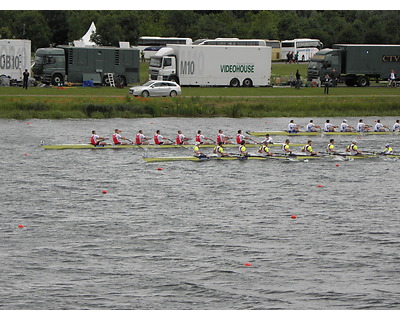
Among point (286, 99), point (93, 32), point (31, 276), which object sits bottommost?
point (31, 276)

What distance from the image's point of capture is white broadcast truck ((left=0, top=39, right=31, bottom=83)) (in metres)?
75.4

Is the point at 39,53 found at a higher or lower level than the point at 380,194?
higher

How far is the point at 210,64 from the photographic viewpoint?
79438mm

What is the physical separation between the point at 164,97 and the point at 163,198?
31.8 metres

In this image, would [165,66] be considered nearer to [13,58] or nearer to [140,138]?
[13,58]

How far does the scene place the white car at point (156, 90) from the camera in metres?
69.8

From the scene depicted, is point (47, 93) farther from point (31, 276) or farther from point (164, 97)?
point (31, 276)

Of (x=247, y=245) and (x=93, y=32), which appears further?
(x=93, y=32)

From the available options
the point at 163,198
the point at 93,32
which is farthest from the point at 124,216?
the point at 93,32

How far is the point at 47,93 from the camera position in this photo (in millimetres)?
70125

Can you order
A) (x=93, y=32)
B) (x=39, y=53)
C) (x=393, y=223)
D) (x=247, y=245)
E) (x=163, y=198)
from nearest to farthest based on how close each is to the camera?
(x=247, y=245), (x=393, y=223), (x=163, y=198), (x=39, y=53), (x=93, y=32)

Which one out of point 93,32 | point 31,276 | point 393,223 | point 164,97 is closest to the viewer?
point 31,276

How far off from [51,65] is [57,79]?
5.04 feet

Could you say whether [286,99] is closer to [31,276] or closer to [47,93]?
[47,93]
